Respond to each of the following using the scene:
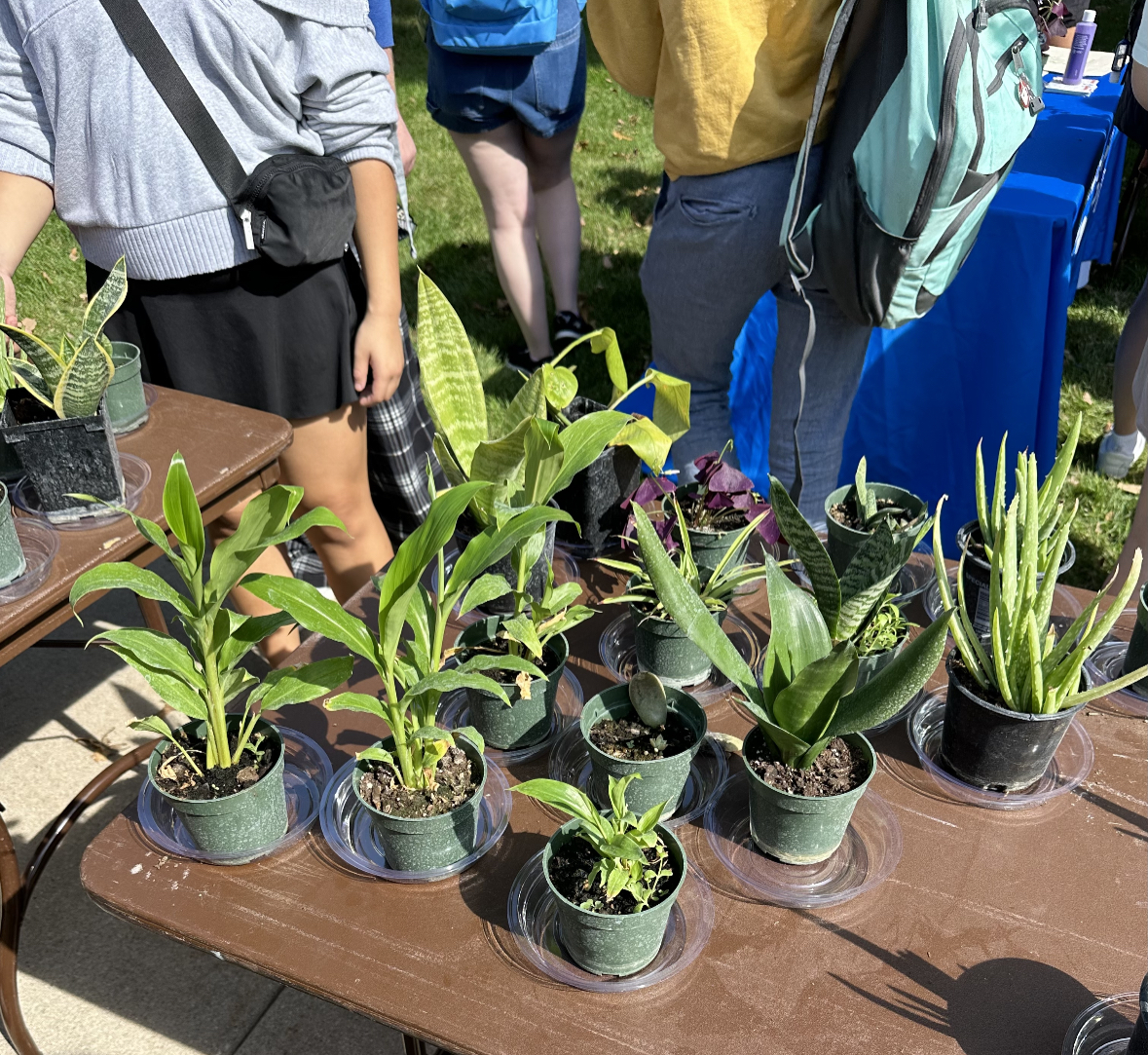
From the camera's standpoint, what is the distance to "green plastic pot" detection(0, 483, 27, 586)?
4.42 feet

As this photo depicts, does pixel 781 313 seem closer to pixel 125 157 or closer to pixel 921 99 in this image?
pixel 921 99

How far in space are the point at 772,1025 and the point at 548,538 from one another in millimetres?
724

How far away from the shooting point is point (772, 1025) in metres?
0.96

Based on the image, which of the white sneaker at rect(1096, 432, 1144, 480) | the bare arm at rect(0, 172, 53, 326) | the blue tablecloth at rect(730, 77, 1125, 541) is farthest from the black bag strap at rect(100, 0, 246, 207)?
the white sneaker at rect(1096, 432, 1144, 480)

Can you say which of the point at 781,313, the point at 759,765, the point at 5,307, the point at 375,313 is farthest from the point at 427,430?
the point at 759,765

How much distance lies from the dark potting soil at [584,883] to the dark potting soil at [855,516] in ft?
2.26

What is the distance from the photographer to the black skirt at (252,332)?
1.86 meters

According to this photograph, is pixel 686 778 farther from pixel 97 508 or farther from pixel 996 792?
pixel 97 508

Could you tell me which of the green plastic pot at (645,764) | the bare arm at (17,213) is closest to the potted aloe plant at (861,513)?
the green plastic pot at (645,764)

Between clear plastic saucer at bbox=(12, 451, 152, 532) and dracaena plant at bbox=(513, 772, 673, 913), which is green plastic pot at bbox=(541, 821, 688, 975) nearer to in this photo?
dracaena plant at bbox=(513, 772, 673, 913)

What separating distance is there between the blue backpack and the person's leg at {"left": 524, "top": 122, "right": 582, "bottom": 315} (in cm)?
42

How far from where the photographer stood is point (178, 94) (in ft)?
5.38

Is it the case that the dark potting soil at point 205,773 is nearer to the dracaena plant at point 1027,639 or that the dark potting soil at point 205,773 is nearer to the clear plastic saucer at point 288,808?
the clear plastic saucer at point 288,808

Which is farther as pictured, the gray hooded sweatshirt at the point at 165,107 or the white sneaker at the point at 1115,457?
the white sneaker at the point at 1115,457
